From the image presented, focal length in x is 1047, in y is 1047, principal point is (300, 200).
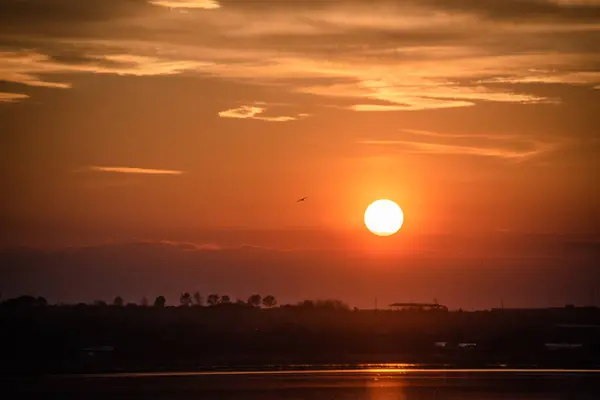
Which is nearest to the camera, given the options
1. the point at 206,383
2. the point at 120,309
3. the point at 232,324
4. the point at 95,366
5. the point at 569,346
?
the point at 206,383

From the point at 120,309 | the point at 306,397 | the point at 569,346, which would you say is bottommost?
the point at 306,397

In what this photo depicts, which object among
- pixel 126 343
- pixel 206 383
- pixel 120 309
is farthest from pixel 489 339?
pixel 120 309

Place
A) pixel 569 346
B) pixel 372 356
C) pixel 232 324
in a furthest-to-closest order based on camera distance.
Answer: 1. pixel 232 324
2. pixel 569 346
3. pixel 372 356

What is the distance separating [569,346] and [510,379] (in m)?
36.3

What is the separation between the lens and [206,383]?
6706cm

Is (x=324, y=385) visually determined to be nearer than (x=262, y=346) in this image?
Yes

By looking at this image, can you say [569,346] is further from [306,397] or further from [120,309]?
[120,309]

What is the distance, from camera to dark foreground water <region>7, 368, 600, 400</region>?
5956 cm

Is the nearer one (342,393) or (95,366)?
(342,393)

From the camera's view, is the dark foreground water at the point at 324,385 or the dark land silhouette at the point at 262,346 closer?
the dark foreground water at the point at 324,385

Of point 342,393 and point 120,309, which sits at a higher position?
point 120,309

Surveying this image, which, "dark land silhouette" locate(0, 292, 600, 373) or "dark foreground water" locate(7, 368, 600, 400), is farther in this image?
"dark land silhouette" locate(0, 292, 600, 373)

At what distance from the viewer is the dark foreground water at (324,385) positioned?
195 feet

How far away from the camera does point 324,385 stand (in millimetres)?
65125
